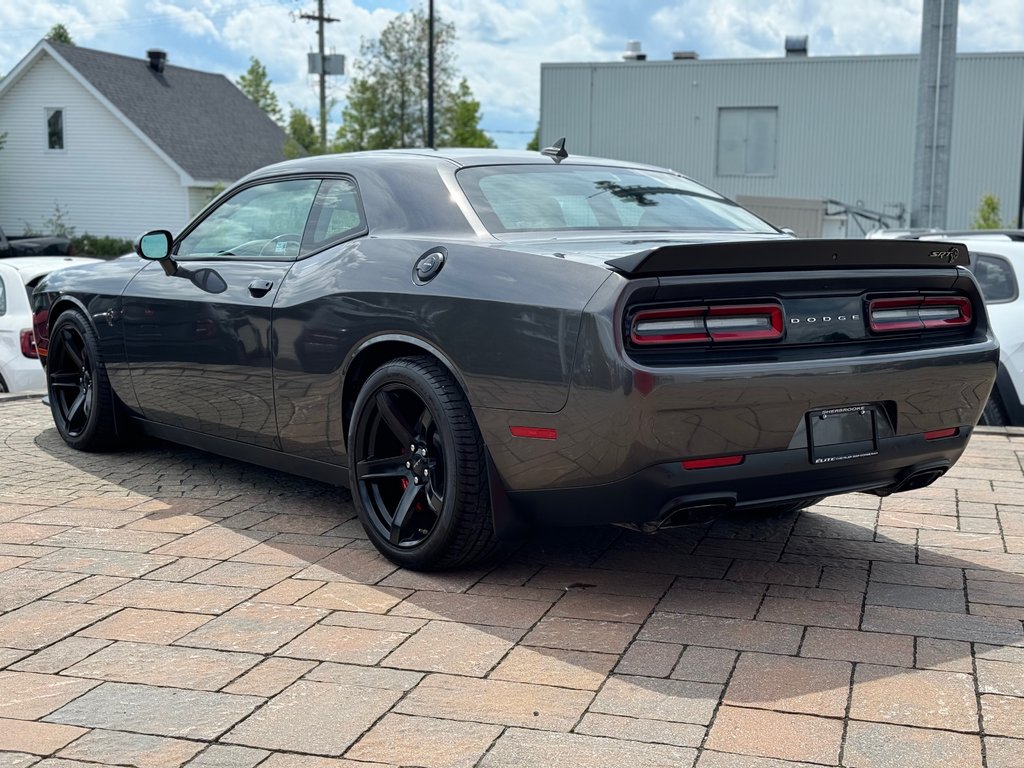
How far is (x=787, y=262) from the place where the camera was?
3818 millimetres

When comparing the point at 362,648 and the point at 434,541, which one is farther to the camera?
the point at 434,541

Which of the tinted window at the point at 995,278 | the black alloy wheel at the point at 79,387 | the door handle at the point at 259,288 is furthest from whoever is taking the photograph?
the tinted window at the point at 995,278

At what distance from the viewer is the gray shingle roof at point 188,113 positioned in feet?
130

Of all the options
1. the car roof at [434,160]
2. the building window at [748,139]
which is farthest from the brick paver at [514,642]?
the building window at [748,139]

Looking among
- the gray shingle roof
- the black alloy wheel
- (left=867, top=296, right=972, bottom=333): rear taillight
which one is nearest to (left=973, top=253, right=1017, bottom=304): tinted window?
(left=867, top=296, right=972, bottom=333): rear taillight

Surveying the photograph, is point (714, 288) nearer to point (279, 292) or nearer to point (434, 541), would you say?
point (434, 541)

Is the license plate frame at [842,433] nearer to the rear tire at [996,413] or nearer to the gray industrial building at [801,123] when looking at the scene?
the rear tire at [996,413]

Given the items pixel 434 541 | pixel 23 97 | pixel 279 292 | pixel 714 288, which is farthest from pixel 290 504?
pixel 23 97

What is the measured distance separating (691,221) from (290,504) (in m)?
2.14

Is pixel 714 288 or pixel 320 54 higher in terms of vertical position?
pixel 320 54

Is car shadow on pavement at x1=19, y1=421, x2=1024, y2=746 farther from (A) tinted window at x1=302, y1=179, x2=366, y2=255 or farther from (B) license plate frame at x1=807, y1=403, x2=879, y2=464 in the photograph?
(A) tinted window at x1=302, y1=179, x2=366, y2=255

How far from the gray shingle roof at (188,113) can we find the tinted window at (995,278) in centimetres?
3421

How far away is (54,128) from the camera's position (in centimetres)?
4050

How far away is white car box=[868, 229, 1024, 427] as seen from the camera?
23.6 feet
